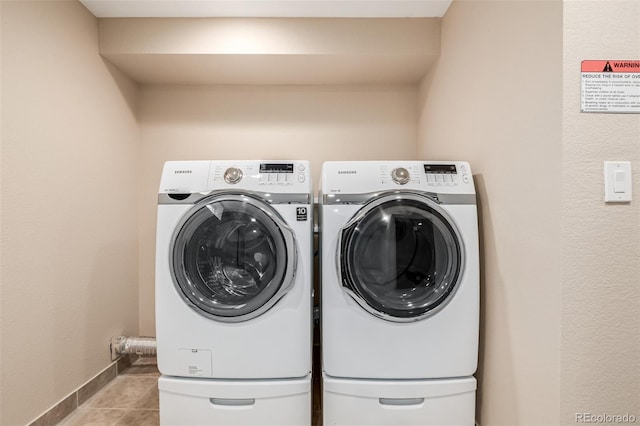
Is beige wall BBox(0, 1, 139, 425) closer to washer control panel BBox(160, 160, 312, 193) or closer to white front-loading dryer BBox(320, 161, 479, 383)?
washer control panel BBox(160, 160, 312, 193)

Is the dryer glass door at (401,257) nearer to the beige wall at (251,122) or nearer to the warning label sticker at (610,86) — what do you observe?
the warning label sticker at (610,86)

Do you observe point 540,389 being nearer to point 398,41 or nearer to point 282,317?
point 282,317

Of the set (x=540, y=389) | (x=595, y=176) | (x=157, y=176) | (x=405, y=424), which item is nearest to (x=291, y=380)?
(x=405, y=424)

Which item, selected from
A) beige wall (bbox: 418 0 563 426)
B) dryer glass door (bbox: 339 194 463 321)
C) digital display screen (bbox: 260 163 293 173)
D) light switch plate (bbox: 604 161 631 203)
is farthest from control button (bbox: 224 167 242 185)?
light switch plate (bbox: 604 161 631 203)

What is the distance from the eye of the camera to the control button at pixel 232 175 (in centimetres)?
155

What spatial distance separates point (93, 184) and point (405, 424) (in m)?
2.03

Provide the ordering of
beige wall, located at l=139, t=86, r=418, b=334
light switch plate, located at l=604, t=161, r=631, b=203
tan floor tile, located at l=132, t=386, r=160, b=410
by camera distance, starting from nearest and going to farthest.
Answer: light switch plate, located at l=604, t=161, r=631, b=203
tan floor tile, located at l=132, t=386, r=160, b=410
beige wall, located at l=139, t=86, r=418, b=334

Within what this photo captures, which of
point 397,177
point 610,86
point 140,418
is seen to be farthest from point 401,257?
point 140,418

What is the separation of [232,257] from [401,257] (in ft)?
2.51

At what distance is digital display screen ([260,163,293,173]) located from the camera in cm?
159

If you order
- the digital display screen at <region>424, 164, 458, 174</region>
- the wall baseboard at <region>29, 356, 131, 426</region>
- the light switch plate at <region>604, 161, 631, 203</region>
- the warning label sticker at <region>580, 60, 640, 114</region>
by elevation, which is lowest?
the wall baseboard at <region>29, 356, 131, 426</region>

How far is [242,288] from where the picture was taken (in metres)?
1.56

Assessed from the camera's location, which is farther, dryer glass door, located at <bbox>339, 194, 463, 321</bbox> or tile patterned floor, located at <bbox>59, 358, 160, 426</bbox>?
tile patterned floor, located at <bbox>59, 358, 160, 426</bbox>

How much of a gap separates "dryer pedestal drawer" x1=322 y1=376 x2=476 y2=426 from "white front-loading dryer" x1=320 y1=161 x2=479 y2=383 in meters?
0.04
